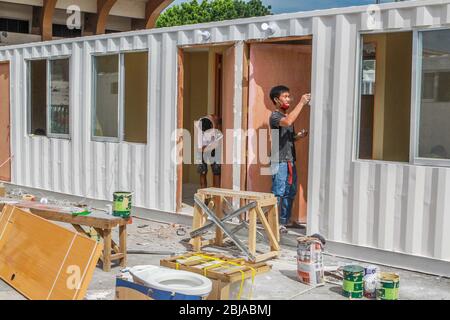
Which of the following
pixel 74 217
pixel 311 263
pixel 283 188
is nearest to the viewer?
pixel 311 263

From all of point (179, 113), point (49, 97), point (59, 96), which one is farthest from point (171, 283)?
point (49, 97)

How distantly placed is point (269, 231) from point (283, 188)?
92cm

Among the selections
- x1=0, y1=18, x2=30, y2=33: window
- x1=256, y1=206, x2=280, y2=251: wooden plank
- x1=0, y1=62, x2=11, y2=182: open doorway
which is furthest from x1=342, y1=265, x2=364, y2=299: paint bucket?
x1=0, y1=18, x2=30, y2=33: window

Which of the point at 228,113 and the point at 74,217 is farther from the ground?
the point at 228,113

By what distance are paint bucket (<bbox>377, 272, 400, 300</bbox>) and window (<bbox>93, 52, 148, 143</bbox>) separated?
4684 mm

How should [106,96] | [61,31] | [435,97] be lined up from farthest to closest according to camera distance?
[61,31] → [106,96] → [435,97]

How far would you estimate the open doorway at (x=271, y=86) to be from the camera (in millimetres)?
7680

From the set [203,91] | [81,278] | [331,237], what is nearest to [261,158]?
[331,237]

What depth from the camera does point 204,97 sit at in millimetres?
11883

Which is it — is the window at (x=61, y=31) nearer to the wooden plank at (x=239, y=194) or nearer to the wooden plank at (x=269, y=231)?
the wooden plank at (x=239, y=194)

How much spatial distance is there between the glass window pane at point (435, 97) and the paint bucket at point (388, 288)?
4.90 feet

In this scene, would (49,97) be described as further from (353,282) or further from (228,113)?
(353,282)

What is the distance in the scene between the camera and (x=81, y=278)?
4949mm

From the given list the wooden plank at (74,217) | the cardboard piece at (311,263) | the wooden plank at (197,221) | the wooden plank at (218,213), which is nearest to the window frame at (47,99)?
the wooden plank at (74,217)
